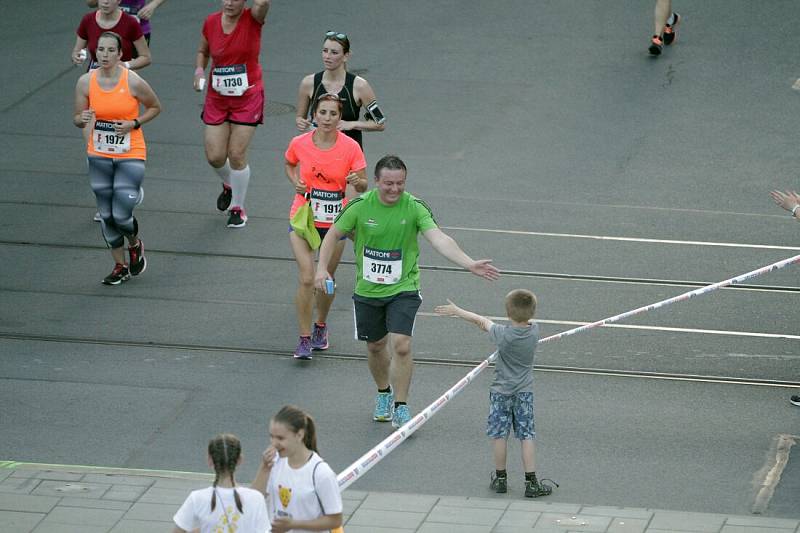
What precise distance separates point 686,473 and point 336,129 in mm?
3572

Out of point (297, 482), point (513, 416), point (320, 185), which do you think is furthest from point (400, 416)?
point (297, 482)

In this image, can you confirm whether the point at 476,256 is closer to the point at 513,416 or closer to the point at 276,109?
the point at 513,416

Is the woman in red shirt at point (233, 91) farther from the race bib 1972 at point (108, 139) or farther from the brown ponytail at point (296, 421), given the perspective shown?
the brown ponytail at point (296, 421)

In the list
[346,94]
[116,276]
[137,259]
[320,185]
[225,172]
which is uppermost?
[346,94]

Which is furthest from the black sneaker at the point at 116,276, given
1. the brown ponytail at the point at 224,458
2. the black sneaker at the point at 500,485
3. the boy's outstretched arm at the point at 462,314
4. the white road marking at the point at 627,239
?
the brown ponytail at the point at 224,458

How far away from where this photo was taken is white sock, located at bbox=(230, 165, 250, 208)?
13.0 metres

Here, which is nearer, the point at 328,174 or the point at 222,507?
the point at 222,507

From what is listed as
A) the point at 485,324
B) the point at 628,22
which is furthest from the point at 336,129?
the point at 628,22

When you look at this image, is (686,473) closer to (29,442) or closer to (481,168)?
(29,442)

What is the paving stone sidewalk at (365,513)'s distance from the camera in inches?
296

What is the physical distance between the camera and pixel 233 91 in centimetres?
1283

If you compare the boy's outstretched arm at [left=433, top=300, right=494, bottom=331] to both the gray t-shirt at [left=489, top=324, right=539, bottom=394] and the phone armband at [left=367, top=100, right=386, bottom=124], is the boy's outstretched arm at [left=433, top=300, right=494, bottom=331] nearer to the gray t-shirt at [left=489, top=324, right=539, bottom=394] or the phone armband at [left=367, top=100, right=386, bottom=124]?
the gray t-shirt at [left=489, top=324, right=539, bottom=394]

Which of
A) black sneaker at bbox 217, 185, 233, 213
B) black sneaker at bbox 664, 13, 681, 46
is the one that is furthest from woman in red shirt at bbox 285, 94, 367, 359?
black sneaker at bbox 664, 13, 681, 46

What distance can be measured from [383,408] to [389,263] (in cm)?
98
